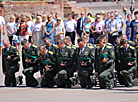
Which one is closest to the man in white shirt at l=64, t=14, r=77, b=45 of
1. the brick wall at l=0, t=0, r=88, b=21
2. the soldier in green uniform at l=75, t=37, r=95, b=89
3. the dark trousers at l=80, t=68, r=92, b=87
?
the soldier in green uniform at l=75, t=37, r=95, b=89

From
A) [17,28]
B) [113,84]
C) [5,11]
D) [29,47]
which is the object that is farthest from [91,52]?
[5,11]

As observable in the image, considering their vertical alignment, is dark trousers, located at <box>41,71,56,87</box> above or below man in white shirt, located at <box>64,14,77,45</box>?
below

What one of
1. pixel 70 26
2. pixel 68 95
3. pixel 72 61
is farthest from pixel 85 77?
pixel 70 26

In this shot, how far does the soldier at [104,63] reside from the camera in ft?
36.9

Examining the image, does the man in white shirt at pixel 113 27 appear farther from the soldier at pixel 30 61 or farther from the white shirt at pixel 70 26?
the soldier at pixel 30 61

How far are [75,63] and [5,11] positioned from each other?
1020 inches

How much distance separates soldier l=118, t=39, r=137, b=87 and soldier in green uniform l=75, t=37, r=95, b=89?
86 centimetres

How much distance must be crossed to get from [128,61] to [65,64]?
1.72 m

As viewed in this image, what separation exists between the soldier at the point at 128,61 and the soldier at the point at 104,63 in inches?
16.7

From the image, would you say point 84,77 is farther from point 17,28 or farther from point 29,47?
point 17,28

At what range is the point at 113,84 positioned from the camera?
37.4ft

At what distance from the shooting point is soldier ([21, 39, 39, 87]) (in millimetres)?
12117

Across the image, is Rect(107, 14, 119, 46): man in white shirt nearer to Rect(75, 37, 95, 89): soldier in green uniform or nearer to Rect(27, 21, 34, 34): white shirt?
Rect(27, 21, 34, 34): white shirt

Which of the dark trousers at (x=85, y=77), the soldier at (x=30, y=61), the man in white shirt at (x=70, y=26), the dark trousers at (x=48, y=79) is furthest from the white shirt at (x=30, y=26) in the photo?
the dark trousers at (x=85, y=77)
